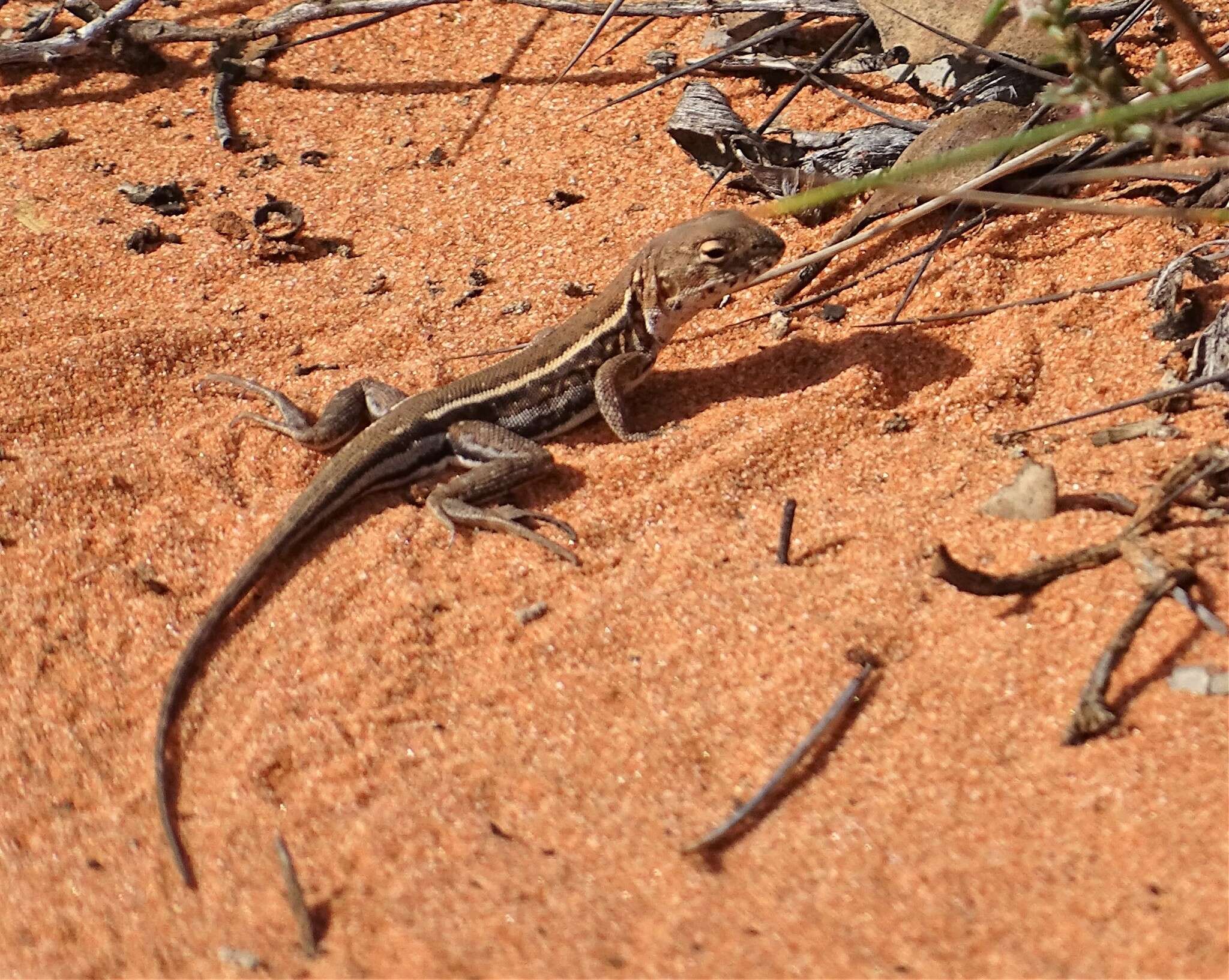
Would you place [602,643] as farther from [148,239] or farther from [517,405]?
[148,239]

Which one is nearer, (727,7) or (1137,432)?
(1137,432)

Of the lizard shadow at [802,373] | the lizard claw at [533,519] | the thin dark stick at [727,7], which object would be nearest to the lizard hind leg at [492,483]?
the lizard claw at [533,519]

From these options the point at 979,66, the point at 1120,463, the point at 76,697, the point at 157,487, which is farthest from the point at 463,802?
the point at 979,66

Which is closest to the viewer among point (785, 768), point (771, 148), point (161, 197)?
point (785, 768)

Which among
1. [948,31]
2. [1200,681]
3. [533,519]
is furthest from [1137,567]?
[948,31]

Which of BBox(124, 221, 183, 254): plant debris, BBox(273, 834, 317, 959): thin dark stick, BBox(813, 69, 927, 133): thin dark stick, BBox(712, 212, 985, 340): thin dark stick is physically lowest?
BBox(124, 221, 183, 254): plant debris

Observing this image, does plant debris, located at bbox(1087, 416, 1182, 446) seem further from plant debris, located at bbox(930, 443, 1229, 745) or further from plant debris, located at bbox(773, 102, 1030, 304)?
plant debris, located at bbox(773, 102, 1030, 304)

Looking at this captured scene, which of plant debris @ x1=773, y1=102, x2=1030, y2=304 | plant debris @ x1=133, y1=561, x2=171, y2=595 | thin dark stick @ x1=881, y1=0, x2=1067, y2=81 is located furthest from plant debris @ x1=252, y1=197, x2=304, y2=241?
thin dark stick @ x1=881, y1=0, x2=1067, y2=81
